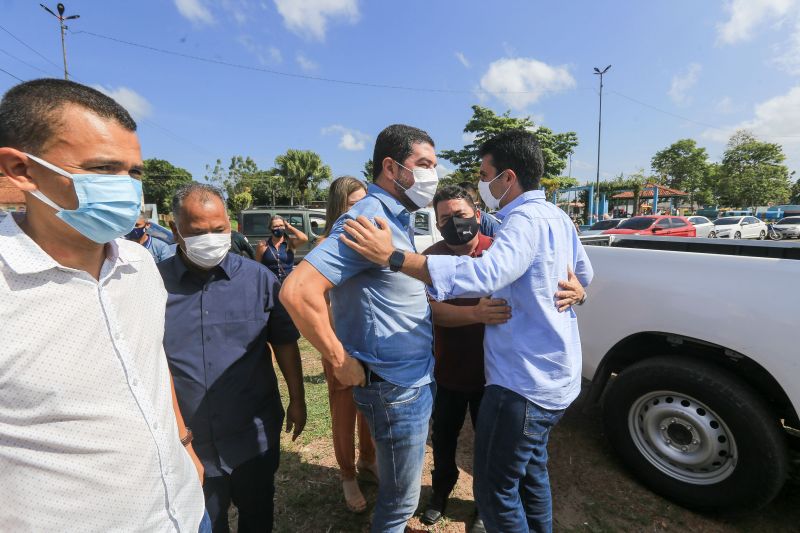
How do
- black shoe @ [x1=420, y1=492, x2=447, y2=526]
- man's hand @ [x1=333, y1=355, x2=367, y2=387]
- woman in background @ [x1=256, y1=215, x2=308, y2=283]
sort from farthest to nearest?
1. woman in background @ [x1=256, y1=215, x2=308, y2=283]
2. black shoe @ [x1=420, y1=492, x2=447, y2=526]
3. man's hand @ [x1=333, y1=355, x2=367, y2=387]

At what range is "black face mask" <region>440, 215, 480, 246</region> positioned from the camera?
2.20m

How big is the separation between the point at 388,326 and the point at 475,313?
502mm

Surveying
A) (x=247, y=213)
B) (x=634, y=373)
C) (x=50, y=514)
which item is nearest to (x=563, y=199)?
(x=247, y=213)

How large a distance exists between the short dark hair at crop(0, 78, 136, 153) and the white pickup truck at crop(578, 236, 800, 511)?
2.77 m

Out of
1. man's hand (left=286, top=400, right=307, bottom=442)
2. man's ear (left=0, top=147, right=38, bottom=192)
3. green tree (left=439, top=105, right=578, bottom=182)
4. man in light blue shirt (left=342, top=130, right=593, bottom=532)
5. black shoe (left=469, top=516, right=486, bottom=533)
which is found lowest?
black shoe (left=469, top=516, right=486, bottom=533)

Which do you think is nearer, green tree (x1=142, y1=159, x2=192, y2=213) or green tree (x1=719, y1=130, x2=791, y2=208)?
green tree (x1=719, y1=130, x2=791, y2=208)

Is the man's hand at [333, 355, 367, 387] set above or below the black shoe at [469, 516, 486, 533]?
above

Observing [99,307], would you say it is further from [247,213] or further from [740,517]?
[247,213]

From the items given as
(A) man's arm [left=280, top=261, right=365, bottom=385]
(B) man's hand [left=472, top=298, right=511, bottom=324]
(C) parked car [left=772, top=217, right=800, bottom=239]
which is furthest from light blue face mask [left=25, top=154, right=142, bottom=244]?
(C) parked car [left=772, top=217, right=800, bottom=239]

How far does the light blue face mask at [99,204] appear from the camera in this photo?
0.99m

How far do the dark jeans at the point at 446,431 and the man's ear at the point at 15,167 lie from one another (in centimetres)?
205

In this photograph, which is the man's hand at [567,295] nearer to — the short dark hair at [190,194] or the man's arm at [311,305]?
the man's arm at [311,305]

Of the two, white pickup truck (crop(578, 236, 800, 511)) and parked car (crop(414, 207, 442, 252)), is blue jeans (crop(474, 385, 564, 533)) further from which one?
parked car (crop(414, 207, 442, 252))

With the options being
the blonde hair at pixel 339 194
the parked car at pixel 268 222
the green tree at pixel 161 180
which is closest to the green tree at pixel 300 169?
the green tree at pixel 161 180
